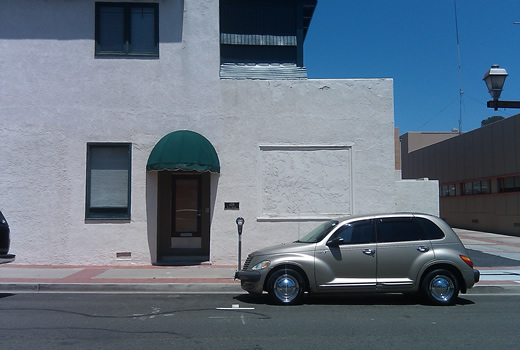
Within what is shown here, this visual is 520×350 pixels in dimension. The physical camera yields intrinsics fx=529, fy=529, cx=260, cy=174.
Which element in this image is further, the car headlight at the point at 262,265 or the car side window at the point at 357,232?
the car side window at the point at 357,232

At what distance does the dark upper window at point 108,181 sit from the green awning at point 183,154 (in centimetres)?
106

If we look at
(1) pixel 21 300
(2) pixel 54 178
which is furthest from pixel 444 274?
(2) pixel 54 178

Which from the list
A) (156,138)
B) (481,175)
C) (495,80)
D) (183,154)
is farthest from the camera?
(481,175)

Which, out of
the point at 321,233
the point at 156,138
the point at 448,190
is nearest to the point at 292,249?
the point at 321,233

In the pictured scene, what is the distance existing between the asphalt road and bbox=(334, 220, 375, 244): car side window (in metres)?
1.21

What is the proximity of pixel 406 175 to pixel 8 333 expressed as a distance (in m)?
38.9

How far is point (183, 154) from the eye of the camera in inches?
531

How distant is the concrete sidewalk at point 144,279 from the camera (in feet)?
37.1

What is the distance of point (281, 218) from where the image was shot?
1455 cm

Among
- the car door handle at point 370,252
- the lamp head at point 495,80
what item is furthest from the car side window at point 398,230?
the lamp head at point 495,80

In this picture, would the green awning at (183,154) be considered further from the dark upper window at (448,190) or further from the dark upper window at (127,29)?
the dark upper window at (448,190)

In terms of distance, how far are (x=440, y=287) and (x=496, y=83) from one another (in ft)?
22.1

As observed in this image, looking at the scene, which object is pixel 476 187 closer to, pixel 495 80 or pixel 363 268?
pixel 495 80

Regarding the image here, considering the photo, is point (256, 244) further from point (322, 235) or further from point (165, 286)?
point (322, 235)
